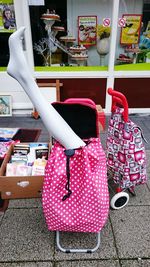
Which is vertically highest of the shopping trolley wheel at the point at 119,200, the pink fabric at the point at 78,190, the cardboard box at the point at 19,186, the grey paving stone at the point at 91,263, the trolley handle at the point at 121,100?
the trolley handle at the point at 121,100

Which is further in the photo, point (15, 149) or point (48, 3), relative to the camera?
point (48, 3)

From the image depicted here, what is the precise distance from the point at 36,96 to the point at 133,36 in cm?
345

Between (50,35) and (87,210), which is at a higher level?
(50,35)

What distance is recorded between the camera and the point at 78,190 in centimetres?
155

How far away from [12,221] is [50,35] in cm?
331

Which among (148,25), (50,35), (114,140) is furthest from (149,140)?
(50,35)

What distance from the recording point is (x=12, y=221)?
1.98 meters

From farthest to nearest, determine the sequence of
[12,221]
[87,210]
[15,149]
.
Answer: [15,149], [12,221], [87,210]

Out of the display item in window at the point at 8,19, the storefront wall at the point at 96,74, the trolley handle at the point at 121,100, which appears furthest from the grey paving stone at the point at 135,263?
the display item in window at the point at 8,19

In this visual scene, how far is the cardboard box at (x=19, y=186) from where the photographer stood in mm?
1960

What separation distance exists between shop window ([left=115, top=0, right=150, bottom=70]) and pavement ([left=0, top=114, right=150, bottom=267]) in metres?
2.84

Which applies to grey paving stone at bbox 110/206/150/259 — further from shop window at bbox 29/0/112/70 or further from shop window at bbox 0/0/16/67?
shop window at bbox 0/0/16/67

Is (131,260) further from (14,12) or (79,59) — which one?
(14,12)

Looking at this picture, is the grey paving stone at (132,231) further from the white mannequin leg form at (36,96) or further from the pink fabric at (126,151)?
the white mannequin leg form at (36,96)
